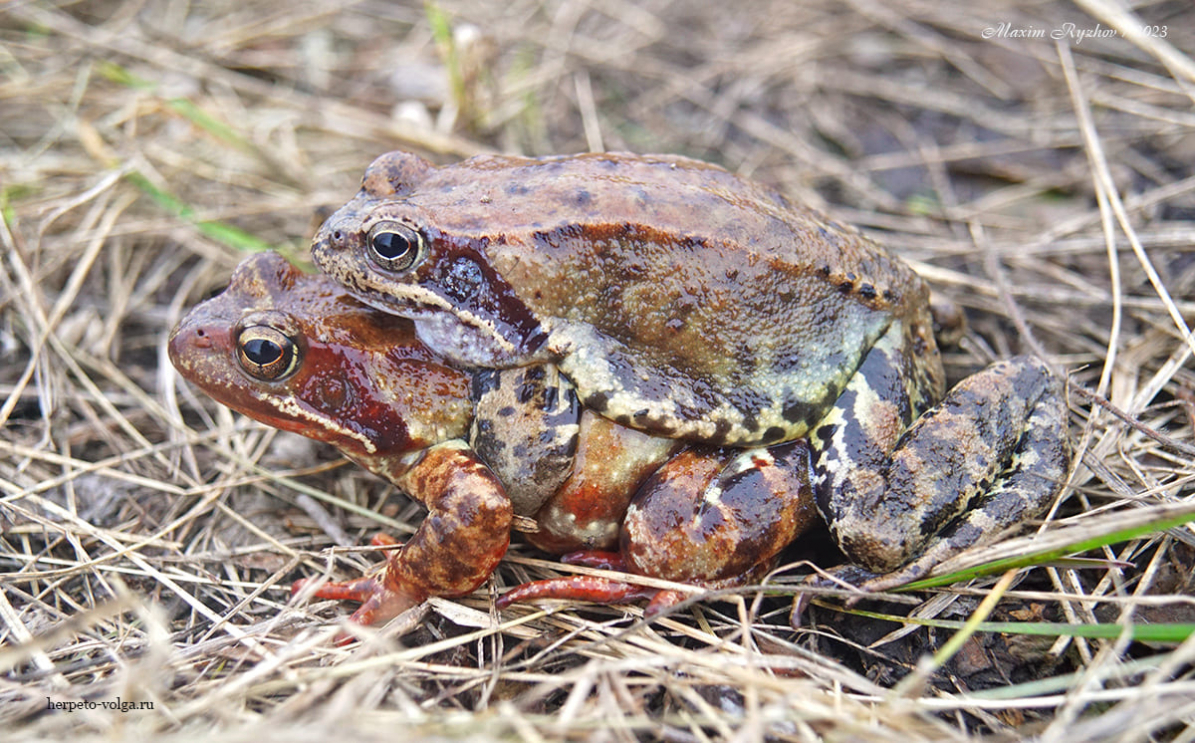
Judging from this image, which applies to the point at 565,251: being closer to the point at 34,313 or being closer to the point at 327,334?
the point at 327,334

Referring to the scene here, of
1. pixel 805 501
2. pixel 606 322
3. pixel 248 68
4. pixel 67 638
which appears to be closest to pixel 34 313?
pixel 67 638

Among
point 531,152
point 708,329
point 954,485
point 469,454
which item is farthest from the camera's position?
point 531,152

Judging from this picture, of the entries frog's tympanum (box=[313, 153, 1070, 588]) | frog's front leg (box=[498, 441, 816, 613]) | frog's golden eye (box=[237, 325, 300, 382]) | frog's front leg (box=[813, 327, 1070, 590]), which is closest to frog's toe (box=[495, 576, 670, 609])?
frog's front leg (box=[498, 441, 816, 613])

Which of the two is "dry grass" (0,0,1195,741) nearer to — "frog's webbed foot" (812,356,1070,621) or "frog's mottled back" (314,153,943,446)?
"frog's webbed foot" (812,356,1070,621)

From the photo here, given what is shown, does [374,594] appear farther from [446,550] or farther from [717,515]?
[717,515]

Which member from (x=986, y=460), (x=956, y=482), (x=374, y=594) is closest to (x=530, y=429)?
(x=374, y=594)

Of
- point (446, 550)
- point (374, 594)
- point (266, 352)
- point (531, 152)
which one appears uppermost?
point (531, 152)
